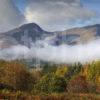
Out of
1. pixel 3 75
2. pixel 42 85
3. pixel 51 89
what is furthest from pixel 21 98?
pixel 3 75

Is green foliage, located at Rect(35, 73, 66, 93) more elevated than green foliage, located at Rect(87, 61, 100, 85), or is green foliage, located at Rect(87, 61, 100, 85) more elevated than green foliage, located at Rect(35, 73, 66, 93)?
green foliage, located at Rect(87, 61, 100, 85)

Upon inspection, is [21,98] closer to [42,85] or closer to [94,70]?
[42,85]

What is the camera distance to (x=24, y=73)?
120812 millimetres

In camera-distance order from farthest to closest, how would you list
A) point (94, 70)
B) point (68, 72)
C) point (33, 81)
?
1. point (68, 72)
2. point (94, 70)
3. point (33, 81)

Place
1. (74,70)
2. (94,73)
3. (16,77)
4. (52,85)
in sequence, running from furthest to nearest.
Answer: (74,70) → (94,73) → (16,77) → (52,85)

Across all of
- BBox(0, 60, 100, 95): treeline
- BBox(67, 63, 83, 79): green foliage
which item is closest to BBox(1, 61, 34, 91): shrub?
BBox(0, 60, 100, 95): treeline

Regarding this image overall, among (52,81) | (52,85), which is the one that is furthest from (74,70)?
(52,85)

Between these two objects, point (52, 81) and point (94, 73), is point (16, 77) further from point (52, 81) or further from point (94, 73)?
point (52, 81)

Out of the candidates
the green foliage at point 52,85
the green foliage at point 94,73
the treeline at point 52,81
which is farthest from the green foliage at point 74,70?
the green foliage at point 52,85

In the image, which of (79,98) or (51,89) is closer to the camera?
(79,98)

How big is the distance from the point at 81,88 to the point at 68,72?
6063 centimetres

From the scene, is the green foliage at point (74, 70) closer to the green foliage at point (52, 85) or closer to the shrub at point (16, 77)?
the shrub at point (16, 77)

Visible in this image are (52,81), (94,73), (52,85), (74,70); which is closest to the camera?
(52,85)

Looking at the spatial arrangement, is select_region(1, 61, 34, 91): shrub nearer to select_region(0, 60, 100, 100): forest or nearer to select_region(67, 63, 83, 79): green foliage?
select_region(0, 60, 100, 100): forest
